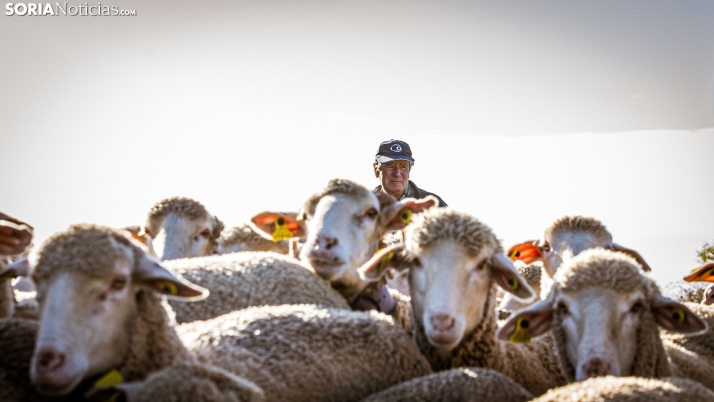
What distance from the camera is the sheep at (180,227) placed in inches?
240

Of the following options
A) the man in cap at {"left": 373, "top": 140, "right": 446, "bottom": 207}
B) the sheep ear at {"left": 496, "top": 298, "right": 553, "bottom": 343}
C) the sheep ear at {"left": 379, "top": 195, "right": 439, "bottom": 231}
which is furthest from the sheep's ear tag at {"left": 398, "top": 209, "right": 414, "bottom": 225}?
the man in cap at {"left": 373, "top": 140, "right": 446, "bottom": 207}

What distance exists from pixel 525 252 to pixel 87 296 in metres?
4.35

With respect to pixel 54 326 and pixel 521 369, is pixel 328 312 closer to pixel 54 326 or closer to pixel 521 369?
pixel 521 369

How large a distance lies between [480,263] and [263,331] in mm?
1364

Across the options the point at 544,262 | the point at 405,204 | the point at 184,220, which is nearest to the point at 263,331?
the point at 405,204

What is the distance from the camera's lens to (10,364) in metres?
2.91

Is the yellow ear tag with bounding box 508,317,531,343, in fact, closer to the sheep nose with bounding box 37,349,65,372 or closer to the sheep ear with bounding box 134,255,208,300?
the sheep ear with bounding box 134,255,208,300

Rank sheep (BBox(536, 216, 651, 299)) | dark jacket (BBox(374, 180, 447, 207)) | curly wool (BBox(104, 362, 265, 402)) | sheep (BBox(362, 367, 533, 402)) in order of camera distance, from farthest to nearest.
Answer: dark jacket (BBox(374, 180, 447, 207)) → sheep (BBox(536, 216, 651, 299)) → sheep (BBox(362, 367, 533, 402)) → curly wool (BBox(104, 362, 265, 402))

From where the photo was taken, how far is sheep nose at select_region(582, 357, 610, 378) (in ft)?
11.3

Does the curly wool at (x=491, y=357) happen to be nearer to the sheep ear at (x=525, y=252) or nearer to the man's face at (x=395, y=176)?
the sheep ear at (x=525, y=252)

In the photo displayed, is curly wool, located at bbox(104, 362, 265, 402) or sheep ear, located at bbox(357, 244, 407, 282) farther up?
sheep ear, located at bbox(357, 244, 407, 282)

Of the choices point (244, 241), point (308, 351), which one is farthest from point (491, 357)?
point (244, 241)

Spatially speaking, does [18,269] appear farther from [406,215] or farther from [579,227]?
[579,227]

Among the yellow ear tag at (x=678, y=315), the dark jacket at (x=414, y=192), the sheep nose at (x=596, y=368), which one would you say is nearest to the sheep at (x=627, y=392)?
the sheep nose at (x=596, y=368)
